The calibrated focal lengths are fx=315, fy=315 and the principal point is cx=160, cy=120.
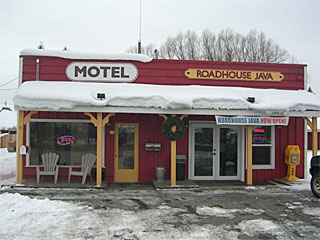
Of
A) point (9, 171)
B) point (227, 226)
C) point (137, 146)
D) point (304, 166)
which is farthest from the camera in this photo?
point (9, 171)

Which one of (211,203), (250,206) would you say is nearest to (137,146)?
(211,203)

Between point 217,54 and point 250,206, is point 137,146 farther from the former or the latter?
point 217,54

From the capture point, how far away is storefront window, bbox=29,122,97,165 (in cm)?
1087

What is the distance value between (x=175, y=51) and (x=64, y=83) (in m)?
24.7

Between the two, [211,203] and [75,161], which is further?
[75,161]

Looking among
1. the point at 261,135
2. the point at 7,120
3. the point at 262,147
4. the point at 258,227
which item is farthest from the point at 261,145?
the point at 7,120

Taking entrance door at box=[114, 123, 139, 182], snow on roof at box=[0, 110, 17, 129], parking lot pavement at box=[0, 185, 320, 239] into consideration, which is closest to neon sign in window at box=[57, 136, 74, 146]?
entrance door at box=[114, 123, 139, 182]

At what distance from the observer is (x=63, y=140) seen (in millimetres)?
10906

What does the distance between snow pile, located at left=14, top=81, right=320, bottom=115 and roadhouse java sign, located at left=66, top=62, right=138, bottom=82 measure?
42 centimetres

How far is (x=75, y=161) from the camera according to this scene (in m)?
11.0

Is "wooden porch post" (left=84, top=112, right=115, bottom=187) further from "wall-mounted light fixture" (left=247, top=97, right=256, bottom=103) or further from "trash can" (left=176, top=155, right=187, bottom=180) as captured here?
"wall-mounted light fixture" (left=247, top=97, right=256, bottom=103)

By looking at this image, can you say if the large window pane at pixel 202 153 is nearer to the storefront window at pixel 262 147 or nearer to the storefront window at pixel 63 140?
the storefront window at pixel 262 147

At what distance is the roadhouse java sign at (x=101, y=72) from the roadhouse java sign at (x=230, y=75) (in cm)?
207

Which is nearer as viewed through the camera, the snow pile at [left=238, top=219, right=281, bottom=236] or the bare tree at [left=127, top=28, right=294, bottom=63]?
the snow pile at [left=238, top=219, right=281, bottom=236]
